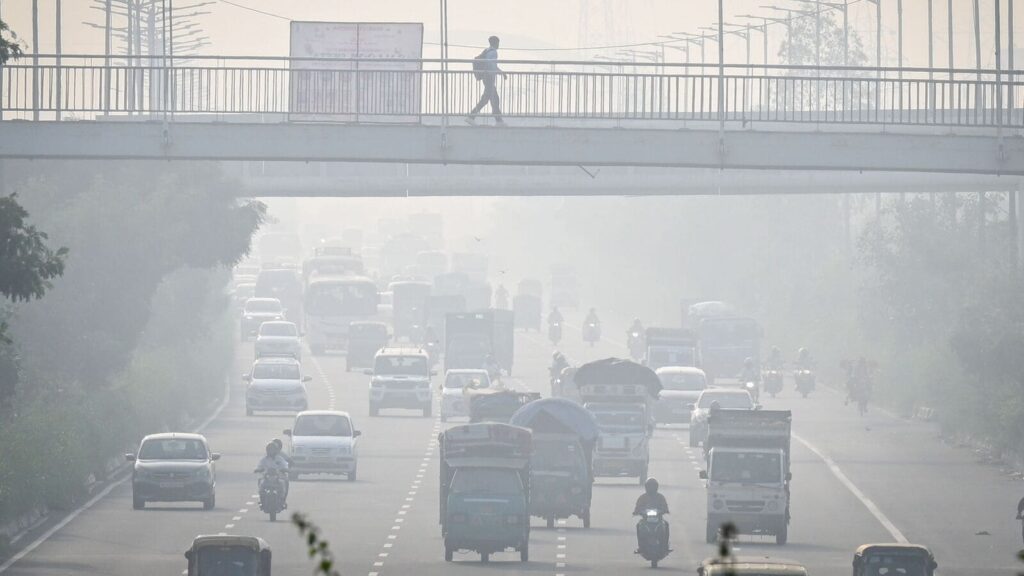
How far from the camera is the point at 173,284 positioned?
80.0m

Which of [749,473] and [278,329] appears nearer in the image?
[749,473]

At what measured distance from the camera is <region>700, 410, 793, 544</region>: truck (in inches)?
1487

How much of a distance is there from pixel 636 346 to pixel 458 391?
30001 millimetres

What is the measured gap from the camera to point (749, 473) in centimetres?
3847

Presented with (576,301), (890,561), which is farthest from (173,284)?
(576,301)

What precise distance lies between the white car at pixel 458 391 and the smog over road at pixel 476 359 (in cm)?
9

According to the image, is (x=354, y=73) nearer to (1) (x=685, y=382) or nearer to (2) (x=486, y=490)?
(2) (x=486, y=490)

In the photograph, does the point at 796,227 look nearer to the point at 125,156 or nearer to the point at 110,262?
the point at 110,262

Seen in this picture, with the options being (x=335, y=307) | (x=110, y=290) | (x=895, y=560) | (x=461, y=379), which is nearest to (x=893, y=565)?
(x=895, y=560)

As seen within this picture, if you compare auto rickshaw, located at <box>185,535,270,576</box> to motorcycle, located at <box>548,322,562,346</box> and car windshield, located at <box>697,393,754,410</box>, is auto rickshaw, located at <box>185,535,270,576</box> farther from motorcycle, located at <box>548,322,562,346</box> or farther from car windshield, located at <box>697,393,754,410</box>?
motorcycle, located at <box>548,322,562,346</box>

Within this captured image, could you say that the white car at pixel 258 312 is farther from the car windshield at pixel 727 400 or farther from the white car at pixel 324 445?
the white car at pixel 324 445

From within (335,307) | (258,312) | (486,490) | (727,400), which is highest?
(335,307)

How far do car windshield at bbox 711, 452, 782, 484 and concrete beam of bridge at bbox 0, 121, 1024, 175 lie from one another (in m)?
5.13

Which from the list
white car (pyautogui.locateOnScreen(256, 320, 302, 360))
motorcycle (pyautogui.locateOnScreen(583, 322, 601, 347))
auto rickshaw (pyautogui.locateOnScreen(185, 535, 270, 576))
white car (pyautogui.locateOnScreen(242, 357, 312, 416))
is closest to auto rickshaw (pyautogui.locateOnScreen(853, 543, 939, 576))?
auto rickshaw (pyautogui.locateOnScreen(185, 535, 270, 576))
